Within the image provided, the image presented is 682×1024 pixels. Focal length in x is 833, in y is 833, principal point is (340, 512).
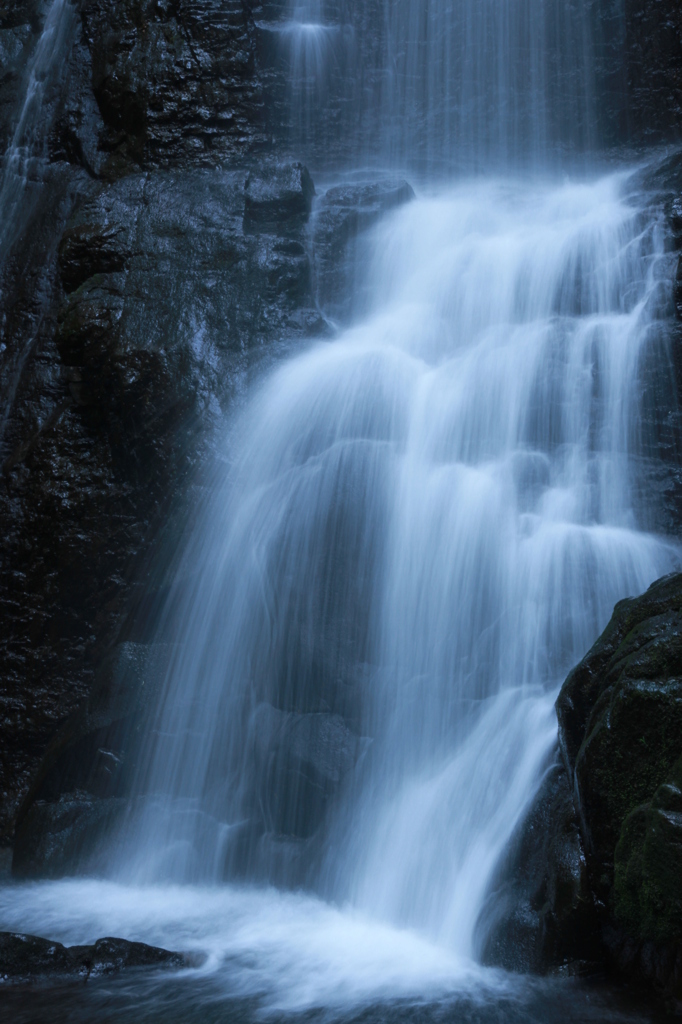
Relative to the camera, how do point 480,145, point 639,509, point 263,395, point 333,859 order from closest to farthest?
point 333,859
point 639,509
point 263,395
point 480,145

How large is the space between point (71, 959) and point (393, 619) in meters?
3.52

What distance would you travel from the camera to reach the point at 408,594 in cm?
731

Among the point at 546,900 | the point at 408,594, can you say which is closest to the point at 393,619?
the point at 408,594

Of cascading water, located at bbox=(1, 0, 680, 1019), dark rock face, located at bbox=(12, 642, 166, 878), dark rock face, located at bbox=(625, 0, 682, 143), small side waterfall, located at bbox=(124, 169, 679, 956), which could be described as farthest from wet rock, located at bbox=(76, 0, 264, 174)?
dark rock face, located at bbox=(12, 642, 166, 878)

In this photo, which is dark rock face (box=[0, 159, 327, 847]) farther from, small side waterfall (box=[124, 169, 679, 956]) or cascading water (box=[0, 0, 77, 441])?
cascading water (box=[0, 0, 77, 441])

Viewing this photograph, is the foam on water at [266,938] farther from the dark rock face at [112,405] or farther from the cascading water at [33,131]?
the cascading water at [33,131]

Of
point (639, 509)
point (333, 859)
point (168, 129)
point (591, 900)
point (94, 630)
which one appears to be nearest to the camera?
point (591, 900)

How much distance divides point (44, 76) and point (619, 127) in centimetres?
898

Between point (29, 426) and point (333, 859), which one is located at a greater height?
point (29, 426)

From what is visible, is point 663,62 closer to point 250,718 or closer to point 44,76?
point 44,76

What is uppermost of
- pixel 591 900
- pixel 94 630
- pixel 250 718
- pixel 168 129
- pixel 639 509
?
pixel 168 129

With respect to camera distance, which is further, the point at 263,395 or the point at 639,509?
the point at 263,395

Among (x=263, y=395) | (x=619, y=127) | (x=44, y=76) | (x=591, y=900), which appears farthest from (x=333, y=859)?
(x=44, y=76)

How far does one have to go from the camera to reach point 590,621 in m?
6.51
